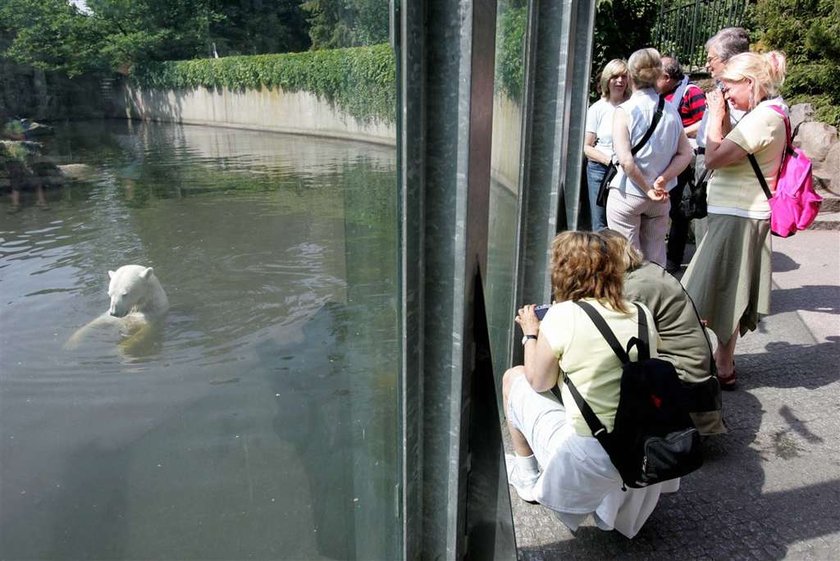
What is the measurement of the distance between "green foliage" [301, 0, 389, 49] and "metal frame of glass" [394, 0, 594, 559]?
0.04 meters

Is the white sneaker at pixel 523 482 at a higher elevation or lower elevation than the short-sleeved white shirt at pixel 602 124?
lower

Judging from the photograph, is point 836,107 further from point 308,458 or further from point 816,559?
point 308,458

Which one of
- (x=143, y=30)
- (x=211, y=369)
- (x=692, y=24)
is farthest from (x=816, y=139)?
(x=143, y=30)

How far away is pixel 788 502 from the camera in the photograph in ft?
9.54

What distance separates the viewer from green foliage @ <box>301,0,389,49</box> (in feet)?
4.74

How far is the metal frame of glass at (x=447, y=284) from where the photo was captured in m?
1.69

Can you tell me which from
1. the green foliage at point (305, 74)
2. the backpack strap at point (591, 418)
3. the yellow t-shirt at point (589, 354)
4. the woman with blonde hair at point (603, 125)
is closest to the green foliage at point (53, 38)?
the green foliage at point (305, 74)

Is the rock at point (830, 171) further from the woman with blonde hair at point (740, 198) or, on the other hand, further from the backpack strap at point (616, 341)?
the backpack strap at point (616, 341)

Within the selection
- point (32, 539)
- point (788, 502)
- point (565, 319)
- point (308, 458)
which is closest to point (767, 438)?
point (788, 502)

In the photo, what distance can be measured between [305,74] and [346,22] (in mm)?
152

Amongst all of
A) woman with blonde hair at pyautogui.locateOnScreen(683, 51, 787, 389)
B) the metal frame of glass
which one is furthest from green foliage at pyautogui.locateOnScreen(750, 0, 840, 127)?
the metal frame of glass

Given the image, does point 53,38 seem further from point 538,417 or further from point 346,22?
point 538,417

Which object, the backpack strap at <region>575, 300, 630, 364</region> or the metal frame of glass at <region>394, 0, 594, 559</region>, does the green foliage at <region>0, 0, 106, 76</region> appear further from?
the backpack strap at <region>575, 300, 630, 364</region>

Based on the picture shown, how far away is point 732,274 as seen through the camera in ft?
12.1
